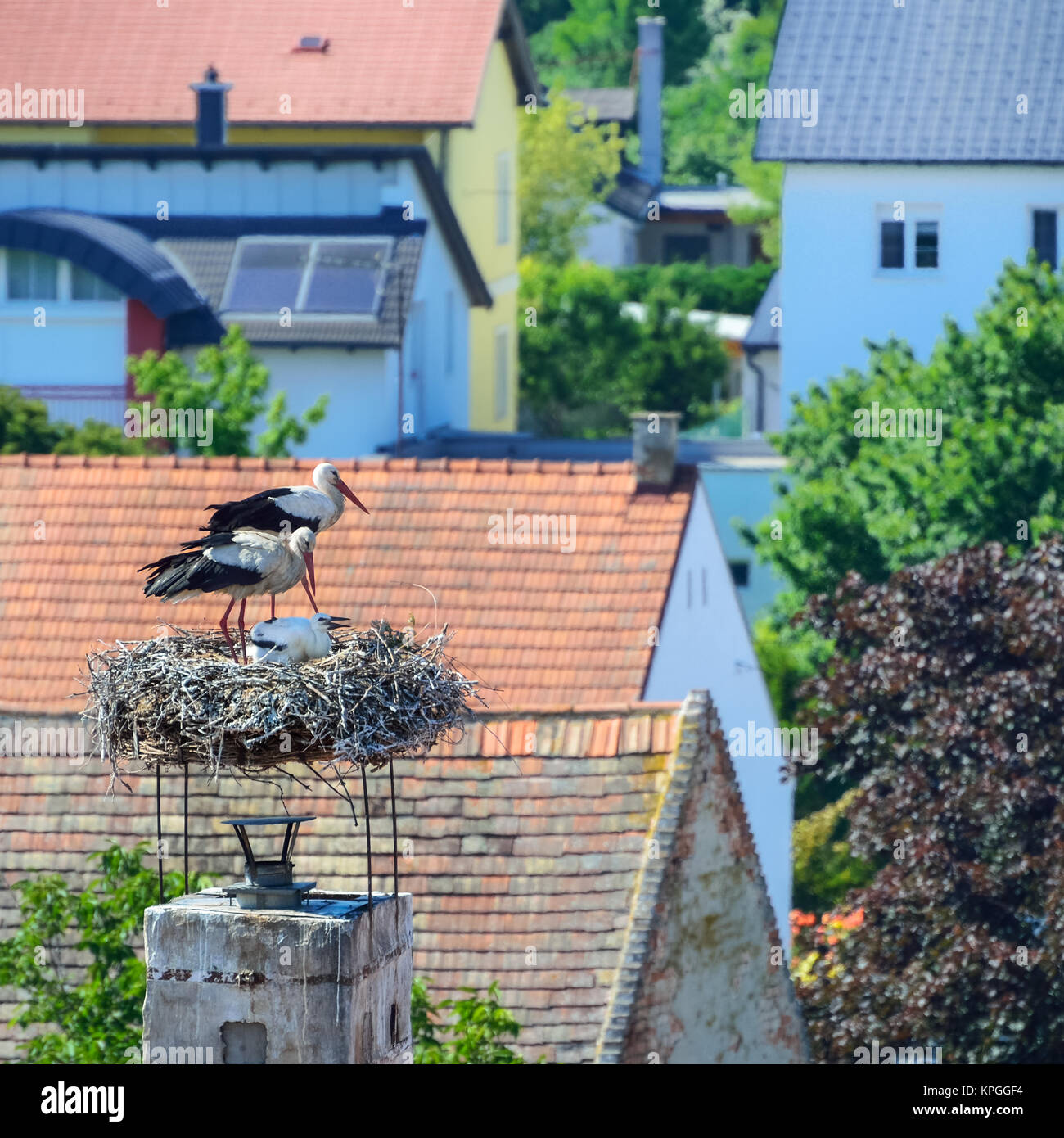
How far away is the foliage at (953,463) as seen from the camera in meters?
28.9

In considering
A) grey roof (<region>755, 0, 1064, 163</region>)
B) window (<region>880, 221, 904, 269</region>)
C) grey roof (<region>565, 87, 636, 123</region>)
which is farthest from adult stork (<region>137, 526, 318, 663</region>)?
grey roof (<region>565, 87, 636, 123</region>)

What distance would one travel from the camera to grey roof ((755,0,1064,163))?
40.8m

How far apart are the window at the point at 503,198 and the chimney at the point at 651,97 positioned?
2060 centimetres

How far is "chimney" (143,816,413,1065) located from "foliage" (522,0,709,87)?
244ft

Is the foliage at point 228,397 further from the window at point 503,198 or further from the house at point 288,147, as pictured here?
the window at point 503,198

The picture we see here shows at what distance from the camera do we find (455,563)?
2172 centimetres

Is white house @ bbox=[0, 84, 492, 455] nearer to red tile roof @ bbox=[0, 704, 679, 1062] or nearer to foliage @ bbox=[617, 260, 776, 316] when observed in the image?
red tile roof @ bbox=[0, 704, 679, 1062]

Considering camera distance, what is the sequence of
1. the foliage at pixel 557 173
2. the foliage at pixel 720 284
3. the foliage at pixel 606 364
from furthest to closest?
the foliage at pixel 720 284, the foliage at pixel 557 173, the foliage at pixel 606 364

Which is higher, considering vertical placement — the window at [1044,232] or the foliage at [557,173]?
the foliage at [557,173]

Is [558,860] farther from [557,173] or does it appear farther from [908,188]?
[557,173]

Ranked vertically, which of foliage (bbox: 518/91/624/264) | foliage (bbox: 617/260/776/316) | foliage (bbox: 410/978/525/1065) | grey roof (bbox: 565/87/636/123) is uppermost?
grey roof (bbox: 565/87/636/123)

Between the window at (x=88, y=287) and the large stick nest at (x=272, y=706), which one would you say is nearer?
the large stick nest at (x=272, y=706)

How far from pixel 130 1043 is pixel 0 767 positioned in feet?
11.6

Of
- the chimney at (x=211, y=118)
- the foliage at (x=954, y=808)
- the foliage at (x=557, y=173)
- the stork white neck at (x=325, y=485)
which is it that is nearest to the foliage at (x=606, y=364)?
the foliage at (x=557, y=173)
